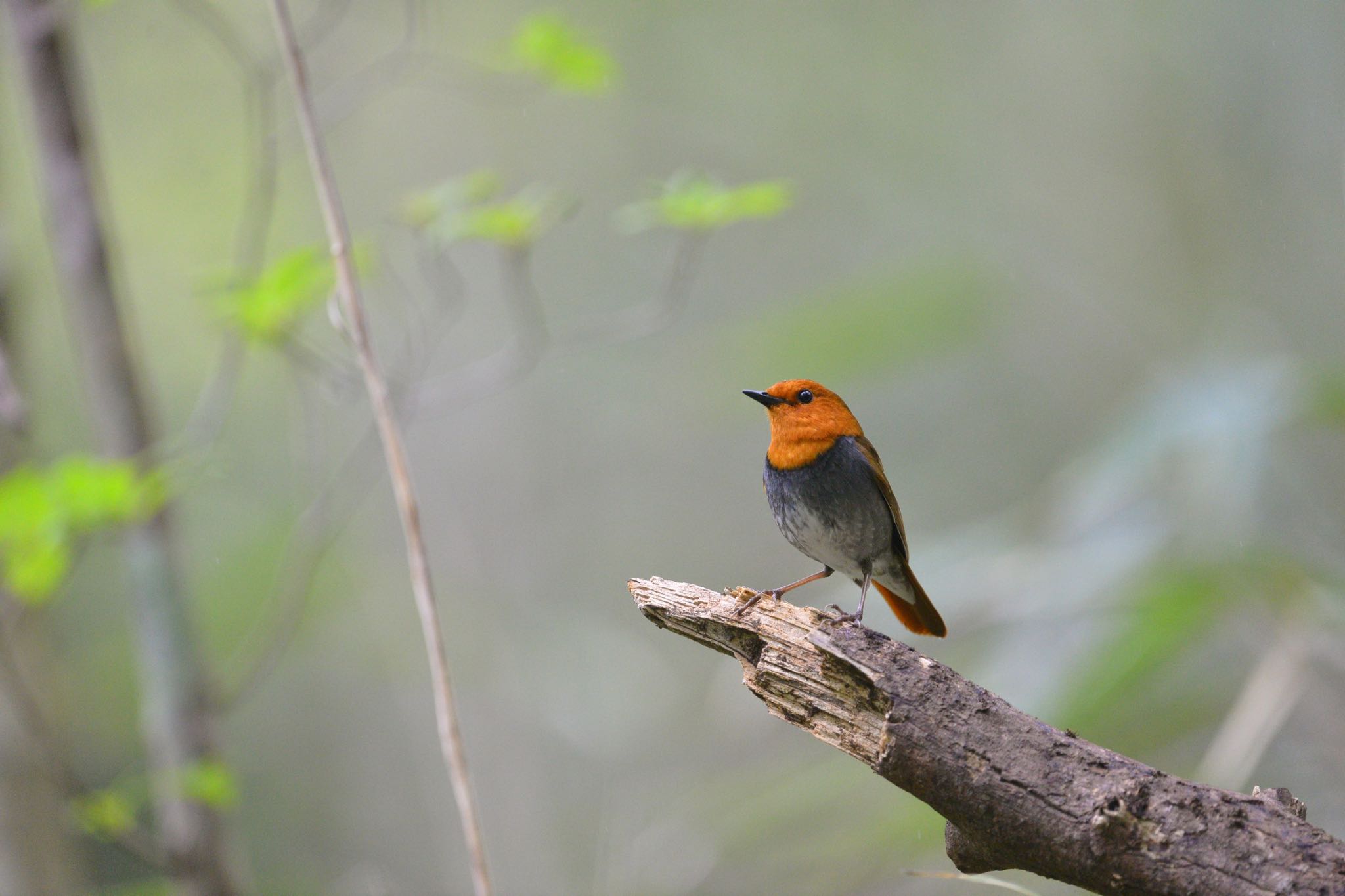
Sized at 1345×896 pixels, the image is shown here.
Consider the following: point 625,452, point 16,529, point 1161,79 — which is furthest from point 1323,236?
point 16,529

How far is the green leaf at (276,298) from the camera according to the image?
2.41 meters

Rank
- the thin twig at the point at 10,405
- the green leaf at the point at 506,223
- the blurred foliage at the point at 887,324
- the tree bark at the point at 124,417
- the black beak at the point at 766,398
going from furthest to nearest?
1. the blurred foliage at the point at 887,324
2. the tree bark at the point at 124,417
3. the green leaf at the point at 506,223
4. the thin twig at the point at 10,405
5. the black beak at the point at 766,398

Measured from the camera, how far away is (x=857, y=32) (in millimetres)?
6223

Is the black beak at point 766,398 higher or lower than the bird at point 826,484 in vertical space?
higher

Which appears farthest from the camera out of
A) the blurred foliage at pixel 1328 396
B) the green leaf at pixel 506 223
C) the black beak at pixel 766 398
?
the green leaf at pixel 506 223

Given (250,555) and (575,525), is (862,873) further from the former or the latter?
(575,525)

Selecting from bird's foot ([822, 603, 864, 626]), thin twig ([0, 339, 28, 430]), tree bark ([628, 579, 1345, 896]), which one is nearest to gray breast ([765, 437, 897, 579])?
bird's foot ([822, 603, 864, 626])

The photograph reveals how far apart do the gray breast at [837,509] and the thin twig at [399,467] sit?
0.68m

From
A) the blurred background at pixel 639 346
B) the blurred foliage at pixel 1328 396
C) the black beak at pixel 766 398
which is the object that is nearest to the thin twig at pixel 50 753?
the blurred background at pixel 639 346

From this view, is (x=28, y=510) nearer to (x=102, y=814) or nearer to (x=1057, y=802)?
(x=102, y=814)

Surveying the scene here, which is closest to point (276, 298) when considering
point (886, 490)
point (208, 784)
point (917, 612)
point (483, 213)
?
point (483, 213)

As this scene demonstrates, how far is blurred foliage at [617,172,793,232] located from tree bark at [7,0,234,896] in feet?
4.63

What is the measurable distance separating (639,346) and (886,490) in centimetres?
476

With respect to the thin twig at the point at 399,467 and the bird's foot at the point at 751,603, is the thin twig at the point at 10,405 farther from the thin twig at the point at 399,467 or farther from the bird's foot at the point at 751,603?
the bird's foot at the point at 751,603
